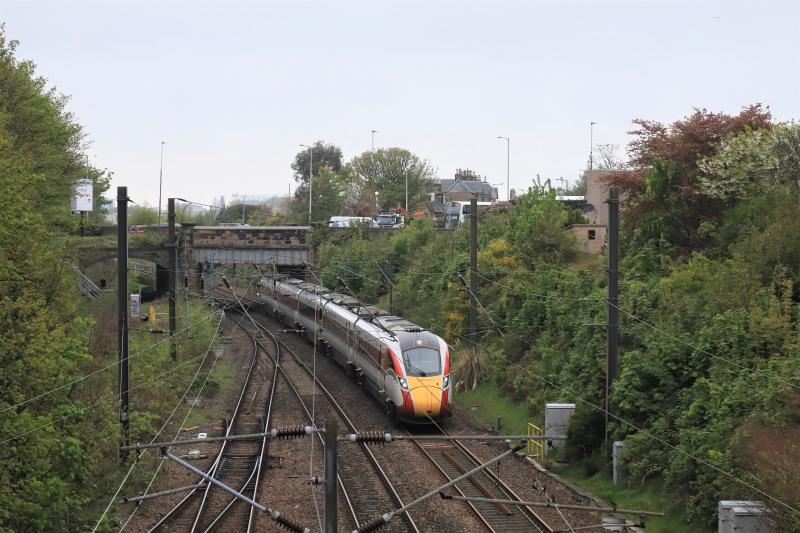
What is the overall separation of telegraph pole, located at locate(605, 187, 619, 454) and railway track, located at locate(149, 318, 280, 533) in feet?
26.8

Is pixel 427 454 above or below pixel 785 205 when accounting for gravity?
below

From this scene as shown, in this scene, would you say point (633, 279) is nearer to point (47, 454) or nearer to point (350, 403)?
point (350, 403)

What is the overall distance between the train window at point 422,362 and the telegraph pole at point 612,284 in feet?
19.9

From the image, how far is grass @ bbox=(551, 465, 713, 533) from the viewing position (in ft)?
56.1

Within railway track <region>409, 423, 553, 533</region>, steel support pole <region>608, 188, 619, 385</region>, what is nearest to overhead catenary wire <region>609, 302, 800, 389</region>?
steel support pole <region>608, 188, 619, 385</region>

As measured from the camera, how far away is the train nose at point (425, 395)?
25.4 metres

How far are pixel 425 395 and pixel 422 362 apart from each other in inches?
40.1

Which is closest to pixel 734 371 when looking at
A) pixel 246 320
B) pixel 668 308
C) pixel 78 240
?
pixel 668 308

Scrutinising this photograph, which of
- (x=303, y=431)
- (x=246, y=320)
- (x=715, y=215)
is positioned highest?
(x=715, y=215)

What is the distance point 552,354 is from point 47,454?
15821 millimetres

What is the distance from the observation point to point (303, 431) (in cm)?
1094

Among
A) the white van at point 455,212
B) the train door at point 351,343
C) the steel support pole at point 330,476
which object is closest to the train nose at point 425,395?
the train door at point 351,343

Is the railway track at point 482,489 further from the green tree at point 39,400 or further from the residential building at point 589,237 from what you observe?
the residential building at point 589,237

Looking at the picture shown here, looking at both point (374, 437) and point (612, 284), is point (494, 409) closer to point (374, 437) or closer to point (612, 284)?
point (612, 284)
